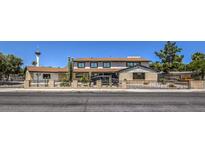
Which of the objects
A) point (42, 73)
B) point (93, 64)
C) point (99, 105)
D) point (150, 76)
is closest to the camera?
point (99, 105)

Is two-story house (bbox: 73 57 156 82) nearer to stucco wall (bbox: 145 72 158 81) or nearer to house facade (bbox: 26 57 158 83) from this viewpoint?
house facade (bbox: 26 57 158 83)

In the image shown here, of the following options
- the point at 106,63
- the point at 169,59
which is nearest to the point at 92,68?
the point at 106,63

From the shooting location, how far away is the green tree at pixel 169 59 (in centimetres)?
4624

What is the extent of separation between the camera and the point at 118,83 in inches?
1086

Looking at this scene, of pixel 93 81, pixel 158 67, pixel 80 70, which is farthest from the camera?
pixel 158 67

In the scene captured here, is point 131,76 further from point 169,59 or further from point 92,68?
point 169,59

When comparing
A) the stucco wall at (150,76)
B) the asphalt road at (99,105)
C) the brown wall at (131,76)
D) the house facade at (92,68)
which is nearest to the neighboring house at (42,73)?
the house facade at (92,68)

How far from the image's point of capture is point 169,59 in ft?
163

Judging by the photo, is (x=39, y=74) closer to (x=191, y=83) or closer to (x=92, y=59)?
(x=92, y=59)

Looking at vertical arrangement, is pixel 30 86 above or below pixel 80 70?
below

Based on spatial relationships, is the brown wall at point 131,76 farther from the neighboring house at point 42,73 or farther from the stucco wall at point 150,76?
the neighboring house at point 42,73

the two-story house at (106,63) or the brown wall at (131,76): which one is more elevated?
the two-story house at (106,63)
